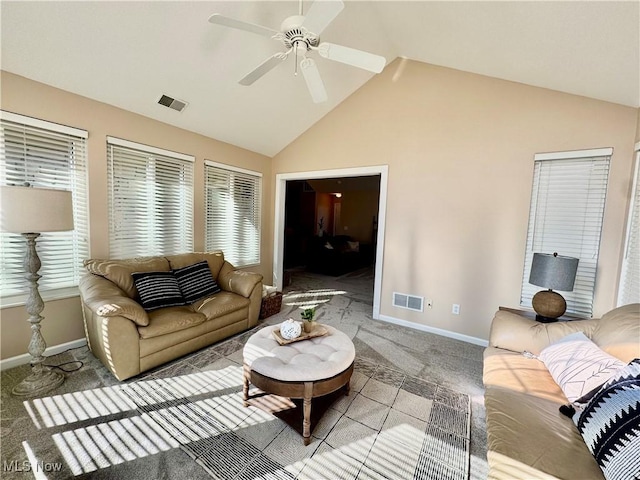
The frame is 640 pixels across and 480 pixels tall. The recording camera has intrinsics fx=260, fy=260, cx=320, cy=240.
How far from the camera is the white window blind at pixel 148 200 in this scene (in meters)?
3.06

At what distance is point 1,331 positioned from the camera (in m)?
2.35

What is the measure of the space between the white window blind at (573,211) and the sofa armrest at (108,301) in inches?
159

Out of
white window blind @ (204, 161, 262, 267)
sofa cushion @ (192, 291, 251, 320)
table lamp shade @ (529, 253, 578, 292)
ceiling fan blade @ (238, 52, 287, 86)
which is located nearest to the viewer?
ceiling fan blade @ (238, 52, 287, 86)

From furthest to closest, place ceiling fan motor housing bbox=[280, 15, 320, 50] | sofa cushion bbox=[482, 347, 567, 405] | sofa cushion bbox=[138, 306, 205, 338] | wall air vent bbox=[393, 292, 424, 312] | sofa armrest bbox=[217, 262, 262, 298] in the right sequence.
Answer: wall air vent bbox=[393, 292, 424, 312], sofa armrest bbox=[217, 262, 262, 298], sofa cushion bbox=[138, 306, 205, 338], ceiling fan motor housing bbox=[280, 15, 320, 50], sofa cushion bbox=[482, 347, 567, 405]

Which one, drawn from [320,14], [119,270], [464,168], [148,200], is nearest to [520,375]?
[464,168]

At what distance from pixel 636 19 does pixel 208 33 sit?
3173 mm

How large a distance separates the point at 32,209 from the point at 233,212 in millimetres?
2657

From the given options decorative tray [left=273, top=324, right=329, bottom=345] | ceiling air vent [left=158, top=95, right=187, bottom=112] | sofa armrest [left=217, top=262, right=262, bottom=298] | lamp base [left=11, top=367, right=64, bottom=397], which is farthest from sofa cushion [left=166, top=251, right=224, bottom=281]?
ceiling air vent [left=158, top=95, right=187, bottom=112]

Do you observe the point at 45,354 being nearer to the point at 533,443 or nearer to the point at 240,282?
the point at 240,282

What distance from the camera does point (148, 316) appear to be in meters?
2.48

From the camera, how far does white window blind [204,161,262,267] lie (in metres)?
4.16

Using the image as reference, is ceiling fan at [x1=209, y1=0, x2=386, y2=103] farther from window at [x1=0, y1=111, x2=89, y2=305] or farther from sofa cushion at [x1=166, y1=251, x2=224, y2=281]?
sofa cushion at [x1=166, y1=251, x2=224, y2=281]

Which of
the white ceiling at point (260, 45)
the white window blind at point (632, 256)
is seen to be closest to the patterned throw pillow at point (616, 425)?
the white window blind at point (632, 256)

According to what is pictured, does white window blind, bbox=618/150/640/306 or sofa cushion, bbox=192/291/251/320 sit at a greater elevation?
white window blind, bbox=618/150/640/306
